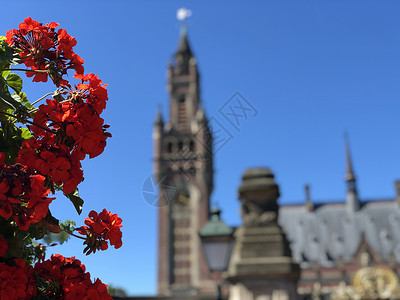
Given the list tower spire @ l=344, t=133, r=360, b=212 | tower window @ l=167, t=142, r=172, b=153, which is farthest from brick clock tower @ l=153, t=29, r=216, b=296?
tower spire @ l=344, t=133, r=360, b=212

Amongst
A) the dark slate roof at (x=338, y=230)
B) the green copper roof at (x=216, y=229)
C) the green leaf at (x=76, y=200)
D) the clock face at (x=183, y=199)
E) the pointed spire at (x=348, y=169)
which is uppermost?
the pointed spire at (x=348, y=169)

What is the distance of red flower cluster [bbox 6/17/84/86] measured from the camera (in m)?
2.13

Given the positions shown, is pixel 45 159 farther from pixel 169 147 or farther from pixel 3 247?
pixel 169 147

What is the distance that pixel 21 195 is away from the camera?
5.81ft

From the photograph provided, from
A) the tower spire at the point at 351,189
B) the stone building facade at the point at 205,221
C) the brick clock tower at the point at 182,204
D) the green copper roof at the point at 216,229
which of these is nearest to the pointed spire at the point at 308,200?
the stone building facade at the point at 205,221

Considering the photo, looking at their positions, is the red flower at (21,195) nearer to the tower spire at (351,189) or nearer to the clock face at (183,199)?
→ the clock face at (183,199)

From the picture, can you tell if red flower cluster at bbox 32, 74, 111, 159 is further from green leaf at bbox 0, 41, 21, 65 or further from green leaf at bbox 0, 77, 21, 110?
green leaf at bbox 0, 41, 21, 65

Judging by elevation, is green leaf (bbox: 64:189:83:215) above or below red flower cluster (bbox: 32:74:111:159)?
below

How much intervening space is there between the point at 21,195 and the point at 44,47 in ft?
2.41

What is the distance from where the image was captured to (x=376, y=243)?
5169cm

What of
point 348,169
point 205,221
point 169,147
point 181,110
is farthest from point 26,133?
point 348,169

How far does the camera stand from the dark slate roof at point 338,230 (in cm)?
5153

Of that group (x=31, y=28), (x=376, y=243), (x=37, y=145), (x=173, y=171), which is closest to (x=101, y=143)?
(x=37, y=145)

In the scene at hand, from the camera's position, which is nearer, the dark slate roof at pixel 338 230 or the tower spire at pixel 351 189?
the dark slate roof at pixel 338 230
